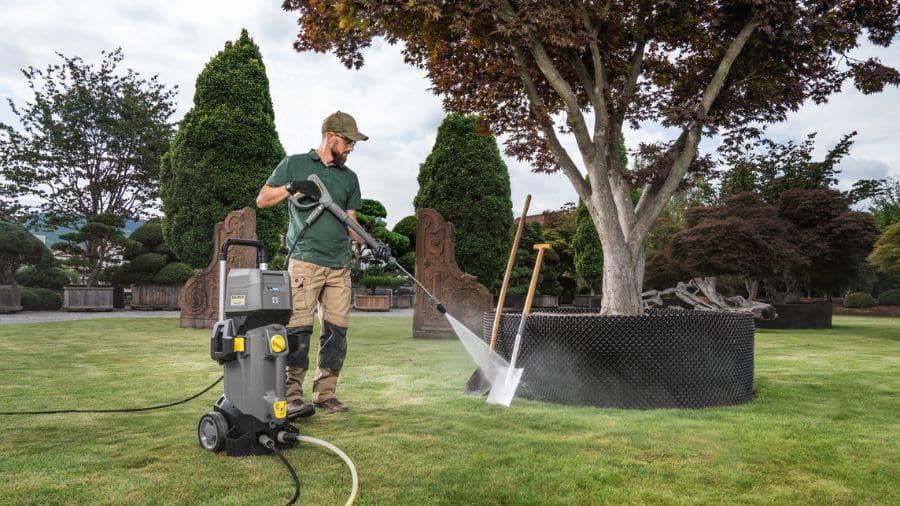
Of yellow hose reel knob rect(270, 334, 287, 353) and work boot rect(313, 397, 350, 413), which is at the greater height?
yellow hose reel knob rect(270, 334, 287, 353)

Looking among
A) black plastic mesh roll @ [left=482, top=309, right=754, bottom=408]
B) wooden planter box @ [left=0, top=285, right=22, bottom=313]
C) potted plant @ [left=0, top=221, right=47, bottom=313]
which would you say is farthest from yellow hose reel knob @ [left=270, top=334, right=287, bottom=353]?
potted plant @ [left=0, top=221, right=47, bottom=313]

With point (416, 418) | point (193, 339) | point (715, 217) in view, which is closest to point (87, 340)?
point (193, 339)

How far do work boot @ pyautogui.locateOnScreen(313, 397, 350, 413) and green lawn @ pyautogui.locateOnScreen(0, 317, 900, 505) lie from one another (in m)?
0.12

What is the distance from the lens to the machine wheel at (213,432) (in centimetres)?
287

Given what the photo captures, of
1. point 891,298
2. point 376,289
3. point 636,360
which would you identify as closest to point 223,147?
point 376,289

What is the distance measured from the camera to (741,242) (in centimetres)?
1395

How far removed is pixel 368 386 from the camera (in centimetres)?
499

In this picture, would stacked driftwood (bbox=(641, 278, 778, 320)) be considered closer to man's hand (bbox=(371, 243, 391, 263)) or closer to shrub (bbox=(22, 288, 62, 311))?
man's hand (bbox=(371, 243, 391, 263))

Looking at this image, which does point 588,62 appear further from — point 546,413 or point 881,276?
point 881,276

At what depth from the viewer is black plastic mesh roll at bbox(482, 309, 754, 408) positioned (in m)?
4.16

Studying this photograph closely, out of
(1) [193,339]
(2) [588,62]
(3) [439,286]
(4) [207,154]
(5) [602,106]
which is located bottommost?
(1) [193,339]

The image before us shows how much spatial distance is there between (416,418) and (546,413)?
0.84 metres

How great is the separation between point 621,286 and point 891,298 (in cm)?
2874

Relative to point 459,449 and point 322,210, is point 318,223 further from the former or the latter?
point 459,449
